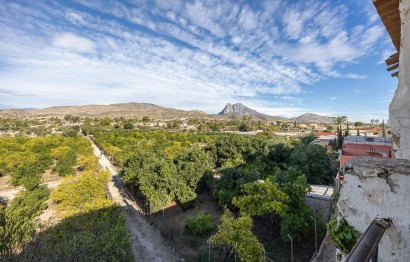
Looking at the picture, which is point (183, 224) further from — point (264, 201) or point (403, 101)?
point (403, 101)

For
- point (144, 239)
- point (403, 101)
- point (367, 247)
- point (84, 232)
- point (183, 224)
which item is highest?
point (403, 101)

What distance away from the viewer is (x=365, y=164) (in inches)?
79.0

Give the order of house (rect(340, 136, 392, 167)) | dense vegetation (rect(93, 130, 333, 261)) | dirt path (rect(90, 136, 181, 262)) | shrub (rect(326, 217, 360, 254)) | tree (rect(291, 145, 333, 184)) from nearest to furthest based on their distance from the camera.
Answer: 1. shrub (rect(326, 217, 360, 254))
2. dense vegetation (rect(93, 130, 333, 261))
3. dirt path (rect(90, 136, 181, 262))
4. house (rect(340, 136, 392, 167))
5. tree (rect(291, 145, 333, 184))

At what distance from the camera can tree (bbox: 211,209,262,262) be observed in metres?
8.41

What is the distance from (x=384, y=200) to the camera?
6.27 feet

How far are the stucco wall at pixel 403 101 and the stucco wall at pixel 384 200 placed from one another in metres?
0.78

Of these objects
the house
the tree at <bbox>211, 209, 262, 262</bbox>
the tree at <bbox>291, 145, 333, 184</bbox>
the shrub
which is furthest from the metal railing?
the tree at <bbox>291, 145, 333, 184</bbox>

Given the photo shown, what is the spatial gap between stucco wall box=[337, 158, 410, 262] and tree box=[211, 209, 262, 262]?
7.35 metres

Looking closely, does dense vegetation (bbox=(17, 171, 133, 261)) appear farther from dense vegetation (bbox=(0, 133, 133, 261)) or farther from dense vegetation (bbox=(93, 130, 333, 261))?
dense vegetation (bbox=(93, 130, 333, 261))

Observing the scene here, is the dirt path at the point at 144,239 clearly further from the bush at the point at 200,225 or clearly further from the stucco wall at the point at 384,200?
the stucco wall at the point at 384,200

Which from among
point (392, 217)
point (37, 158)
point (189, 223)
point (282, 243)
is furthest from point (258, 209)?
point (37, 158)

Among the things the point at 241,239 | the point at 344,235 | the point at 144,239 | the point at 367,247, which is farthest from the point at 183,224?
the point at 367,247

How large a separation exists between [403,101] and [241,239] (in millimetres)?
8001

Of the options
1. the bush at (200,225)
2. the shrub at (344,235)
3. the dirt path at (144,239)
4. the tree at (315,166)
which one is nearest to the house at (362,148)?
the tree at (315,166)
